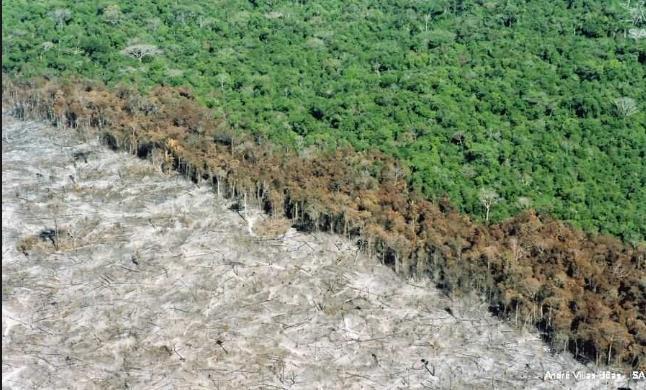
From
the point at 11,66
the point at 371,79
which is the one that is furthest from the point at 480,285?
the point at 11,66

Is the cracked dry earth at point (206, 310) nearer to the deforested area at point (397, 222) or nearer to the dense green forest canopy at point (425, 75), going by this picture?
the deforested area at point (397, 222)

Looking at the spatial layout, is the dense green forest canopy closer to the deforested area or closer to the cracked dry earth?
the deforested area

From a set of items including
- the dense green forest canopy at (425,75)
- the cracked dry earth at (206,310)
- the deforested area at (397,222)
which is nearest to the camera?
the cracked dry earth at (206,310)

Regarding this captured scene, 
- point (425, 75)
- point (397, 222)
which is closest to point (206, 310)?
point (397, 222)

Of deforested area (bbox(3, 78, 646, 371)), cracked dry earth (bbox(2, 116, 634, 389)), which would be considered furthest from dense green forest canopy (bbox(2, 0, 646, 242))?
cracked dry earth (bbox(2, 116, 634, 389))

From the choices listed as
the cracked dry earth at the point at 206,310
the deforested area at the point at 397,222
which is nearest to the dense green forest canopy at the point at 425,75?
the deforested area at the point at 397,222

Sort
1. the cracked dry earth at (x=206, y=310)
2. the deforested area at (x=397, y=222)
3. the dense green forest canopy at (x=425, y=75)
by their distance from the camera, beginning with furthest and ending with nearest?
the dense green forest canopy at (x=425, y=75), the deforested area at (x=397, y=222), the cracked dry earth at (x=206, y=310)
